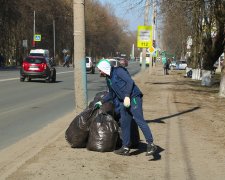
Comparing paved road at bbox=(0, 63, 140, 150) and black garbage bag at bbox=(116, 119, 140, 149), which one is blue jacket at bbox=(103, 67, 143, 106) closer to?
black garbage bag at bbox=(116, 119, 140, 149)

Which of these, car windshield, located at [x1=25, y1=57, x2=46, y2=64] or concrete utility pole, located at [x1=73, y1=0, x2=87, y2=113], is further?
car windshield, located at [x1=25, y1=57, x2=46, y2=64]

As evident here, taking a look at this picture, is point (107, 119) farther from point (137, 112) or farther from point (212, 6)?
point (212, 6)

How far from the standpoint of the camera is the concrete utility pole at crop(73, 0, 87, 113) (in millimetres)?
10055

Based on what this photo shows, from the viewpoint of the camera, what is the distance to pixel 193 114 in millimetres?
14617

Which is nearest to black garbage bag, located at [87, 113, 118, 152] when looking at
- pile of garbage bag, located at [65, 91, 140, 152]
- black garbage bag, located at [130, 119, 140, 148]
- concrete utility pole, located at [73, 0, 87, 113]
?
pile of garbage bag, located at [65, 91, 140, 152]

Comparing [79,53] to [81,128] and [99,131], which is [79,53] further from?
[99,131]

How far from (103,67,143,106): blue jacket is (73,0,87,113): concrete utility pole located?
2.38m

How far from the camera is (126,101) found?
7570 mm

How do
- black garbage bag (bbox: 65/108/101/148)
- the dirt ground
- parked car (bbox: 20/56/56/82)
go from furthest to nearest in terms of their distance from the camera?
parked car (bbox: 20/56/56/82) < black garbage bag (bbox: 65/108/101/148) < the dirt ground

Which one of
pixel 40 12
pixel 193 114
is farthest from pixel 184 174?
pixel 40 12

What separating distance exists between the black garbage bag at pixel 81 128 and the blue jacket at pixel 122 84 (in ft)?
2.29

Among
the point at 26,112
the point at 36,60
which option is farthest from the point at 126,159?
the point at 36,60

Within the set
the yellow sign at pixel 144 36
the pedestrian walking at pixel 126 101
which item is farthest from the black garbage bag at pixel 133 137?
the yellow sign at pixel 144 36

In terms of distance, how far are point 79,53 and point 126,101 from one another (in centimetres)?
292
